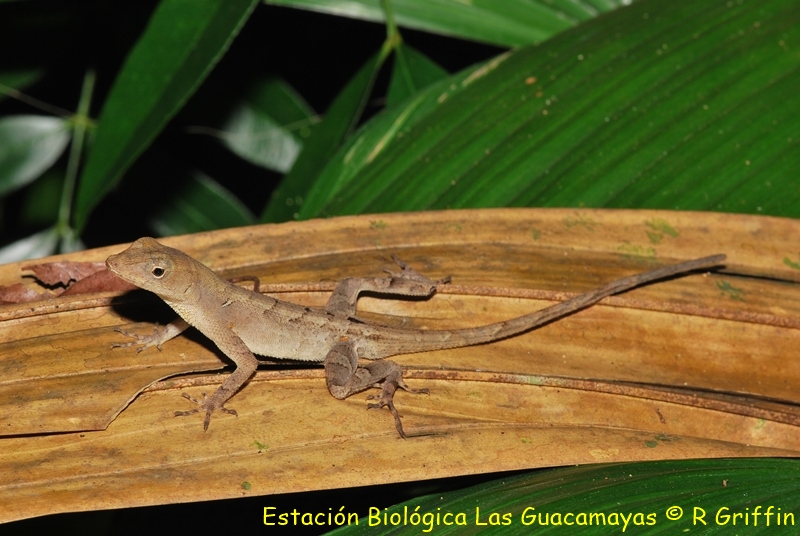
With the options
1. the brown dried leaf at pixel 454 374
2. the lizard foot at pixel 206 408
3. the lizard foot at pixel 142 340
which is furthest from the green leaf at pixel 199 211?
the lizard foot at pixel 206 408

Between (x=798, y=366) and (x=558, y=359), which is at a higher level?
(x=558, y=359)

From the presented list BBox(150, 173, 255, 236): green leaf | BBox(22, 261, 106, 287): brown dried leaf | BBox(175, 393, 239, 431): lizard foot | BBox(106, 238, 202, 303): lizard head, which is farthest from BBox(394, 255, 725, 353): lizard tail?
BBox(150, 173, 255, 236): green leaf

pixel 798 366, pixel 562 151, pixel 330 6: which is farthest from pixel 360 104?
pixel 798 366

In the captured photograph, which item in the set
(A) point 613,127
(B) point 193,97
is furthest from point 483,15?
(B) point 193,97

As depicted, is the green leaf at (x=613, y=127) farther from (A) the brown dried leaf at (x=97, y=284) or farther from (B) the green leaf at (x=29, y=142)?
(B) the green leaf at (x=29, y=142)

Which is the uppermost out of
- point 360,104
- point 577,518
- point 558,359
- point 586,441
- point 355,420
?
point 360,104

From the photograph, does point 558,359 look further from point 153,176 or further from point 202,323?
point 153,176
